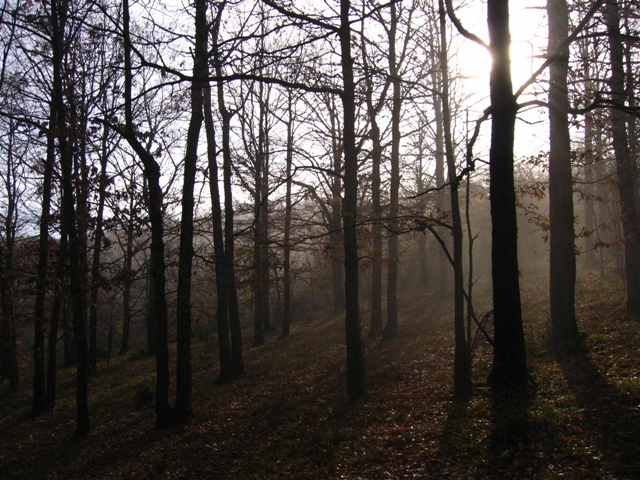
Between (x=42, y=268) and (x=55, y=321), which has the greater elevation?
(x=42, y=268)

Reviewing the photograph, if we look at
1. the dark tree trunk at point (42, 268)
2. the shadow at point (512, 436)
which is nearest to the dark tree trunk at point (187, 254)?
the dark tree trunk at point (42, 268)

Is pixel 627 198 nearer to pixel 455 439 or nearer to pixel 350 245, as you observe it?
pixel 350 245

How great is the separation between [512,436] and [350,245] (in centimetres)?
525

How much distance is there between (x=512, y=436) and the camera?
5.73 m

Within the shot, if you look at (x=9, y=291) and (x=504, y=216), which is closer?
(x=504, y=216)

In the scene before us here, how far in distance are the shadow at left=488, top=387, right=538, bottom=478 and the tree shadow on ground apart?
670 mm

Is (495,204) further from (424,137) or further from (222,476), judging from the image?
(424,137)

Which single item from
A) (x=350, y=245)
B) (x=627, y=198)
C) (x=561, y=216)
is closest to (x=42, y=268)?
(x=350, y=245)

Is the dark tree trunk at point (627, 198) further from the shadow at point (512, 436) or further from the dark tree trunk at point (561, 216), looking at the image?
the shadow at point (512, 436)

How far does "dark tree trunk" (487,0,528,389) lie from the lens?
6684mm

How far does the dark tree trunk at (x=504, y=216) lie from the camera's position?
263 inches

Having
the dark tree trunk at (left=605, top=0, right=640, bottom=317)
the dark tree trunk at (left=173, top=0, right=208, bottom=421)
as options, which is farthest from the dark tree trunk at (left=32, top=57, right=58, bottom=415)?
the dark tree trunk at (left=605, top=0, right=640, bottom=317)

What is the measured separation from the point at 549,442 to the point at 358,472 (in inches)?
87.8

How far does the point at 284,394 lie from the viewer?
39.2 feet
